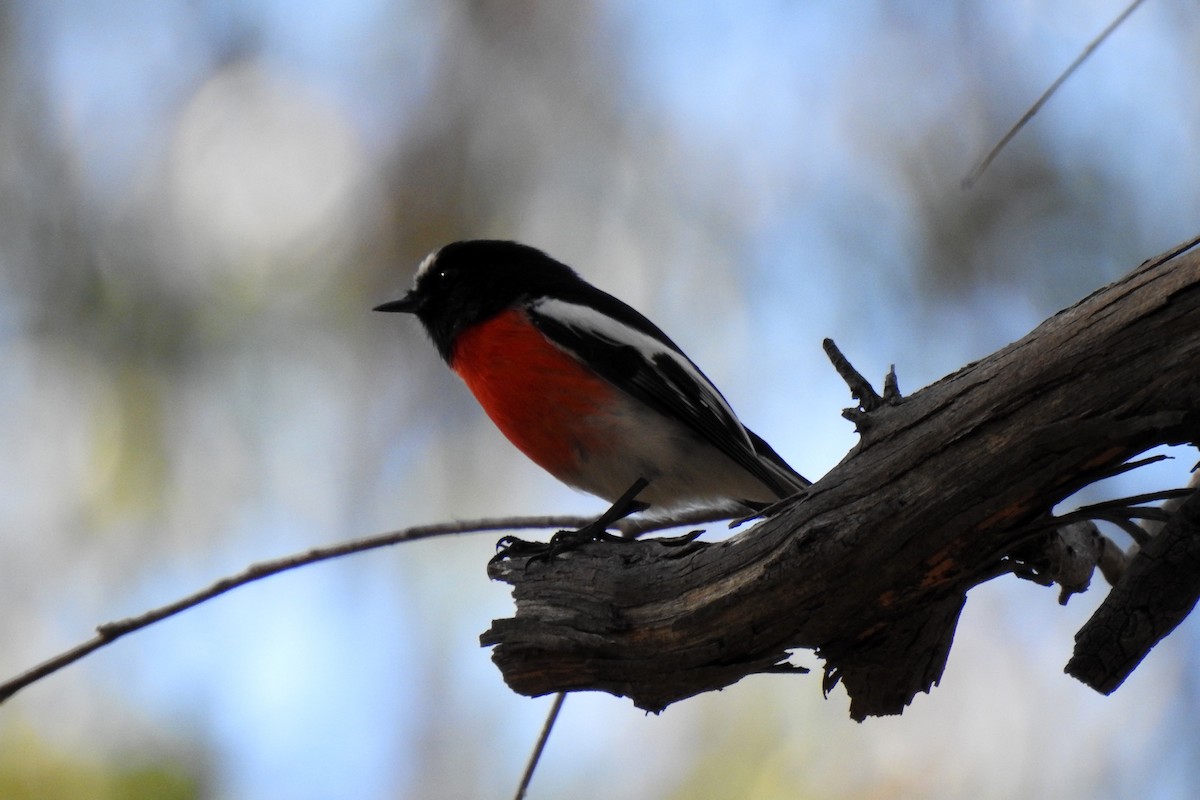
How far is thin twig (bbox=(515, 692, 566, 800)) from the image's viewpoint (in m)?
3.24

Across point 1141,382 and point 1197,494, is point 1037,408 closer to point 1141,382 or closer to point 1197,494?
point 1141,382

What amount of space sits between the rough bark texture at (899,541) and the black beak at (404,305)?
6.92ft

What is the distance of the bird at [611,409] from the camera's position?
12.9 ft

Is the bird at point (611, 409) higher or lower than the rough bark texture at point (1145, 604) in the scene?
higher

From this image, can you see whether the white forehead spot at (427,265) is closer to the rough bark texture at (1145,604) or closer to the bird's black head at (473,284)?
the bird's black head at (473,284)

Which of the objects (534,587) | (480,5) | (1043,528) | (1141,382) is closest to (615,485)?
(534,587)

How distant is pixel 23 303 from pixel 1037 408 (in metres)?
6.39

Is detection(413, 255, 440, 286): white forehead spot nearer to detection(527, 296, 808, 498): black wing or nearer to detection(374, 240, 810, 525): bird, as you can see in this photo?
detection(374, 240, 810, 525): bird

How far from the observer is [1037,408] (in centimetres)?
222

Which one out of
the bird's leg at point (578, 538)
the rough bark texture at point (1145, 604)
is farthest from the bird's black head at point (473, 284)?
the rough bark texture at point (1145, 604)

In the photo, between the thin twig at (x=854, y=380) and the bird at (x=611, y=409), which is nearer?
the thin twig at (x=854, y=380)

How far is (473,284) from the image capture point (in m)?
4.66

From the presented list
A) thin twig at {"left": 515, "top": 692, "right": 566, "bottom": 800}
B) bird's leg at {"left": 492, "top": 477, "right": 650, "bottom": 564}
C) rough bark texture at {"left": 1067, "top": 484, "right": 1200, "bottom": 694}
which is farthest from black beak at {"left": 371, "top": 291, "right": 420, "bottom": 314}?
rough bark texture at {"left": 1067, "top": 484, "right": 1200, "bottom": 694}

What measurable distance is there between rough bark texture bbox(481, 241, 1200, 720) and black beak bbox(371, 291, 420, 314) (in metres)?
2.11
